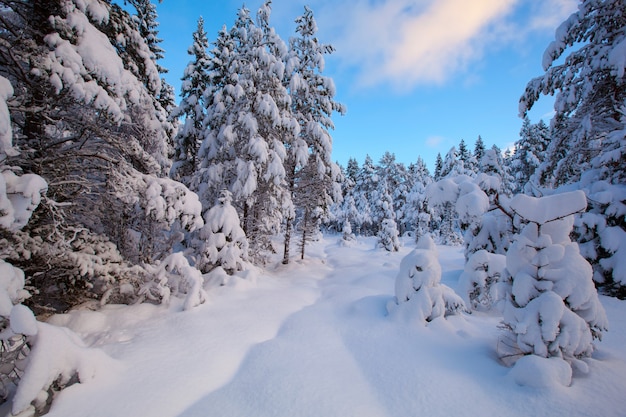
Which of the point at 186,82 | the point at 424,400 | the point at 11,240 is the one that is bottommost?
the point at 424,400

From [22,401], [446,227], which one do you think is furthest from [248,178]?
[446,227]

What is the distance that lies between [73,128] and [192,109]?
877 centimetres

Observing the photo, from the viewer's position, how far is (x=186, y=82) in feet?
46.0

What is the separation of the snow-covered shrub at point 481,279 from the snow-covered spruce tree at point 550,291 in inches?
145

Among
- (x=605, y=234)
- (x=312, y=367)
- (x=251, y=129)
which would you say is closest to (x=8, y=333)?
(x=312, y=367)

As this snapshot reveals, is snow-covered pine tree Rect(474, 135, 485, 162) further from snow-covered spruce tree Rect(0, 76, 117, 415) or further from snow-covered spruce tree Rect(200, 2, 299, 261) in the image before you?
snow-covered spruce tree Rect(0, 76, 117, 415)

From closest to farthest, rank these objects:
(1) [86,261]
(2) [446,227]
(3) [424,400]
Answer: (3) [424,400] → (1) [86,261] → (2) [446,227]

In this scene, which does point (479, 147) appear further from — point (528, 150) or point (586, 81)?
point (586, 81)

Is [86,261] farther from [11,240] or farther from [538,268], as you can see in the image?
[538,268]

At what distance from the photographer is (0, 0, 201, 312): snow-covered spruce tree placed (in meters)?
4.45

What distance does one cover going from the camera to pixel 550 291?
3715mm

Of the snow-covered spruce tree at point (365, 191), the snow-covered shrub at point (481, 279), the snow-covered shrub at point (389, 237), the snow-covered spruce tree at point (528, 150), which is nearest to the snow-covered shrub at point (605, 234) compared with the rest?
the snow-covered shrub at point (481, 279)

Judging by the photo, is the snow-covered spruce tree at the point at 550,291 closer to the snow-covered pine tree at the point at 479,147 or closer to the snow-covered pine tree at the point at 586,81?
the snow-covered pine tree at the point at 586,81

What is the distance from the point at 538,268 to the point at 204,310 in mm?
6646
